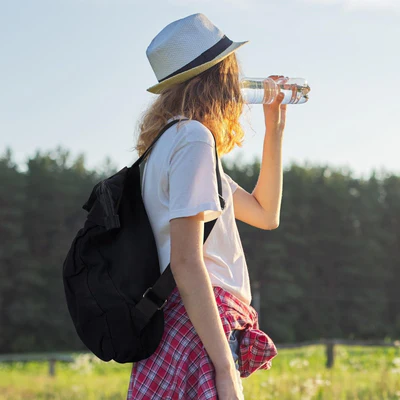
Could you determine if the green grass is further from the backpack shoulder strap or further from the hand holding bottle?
the backpack shoulder strap

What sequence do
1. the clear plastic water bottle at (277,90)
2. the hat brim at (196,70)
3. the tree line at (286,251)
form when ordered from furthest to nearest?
the tree line at (286,251)
the clear plastic water bottle at (277,90)
the hat brim at (196,70)

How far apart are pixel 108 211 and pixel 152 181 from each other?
0.13 m

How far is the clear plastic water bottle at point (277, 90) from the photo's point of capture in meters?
2.05

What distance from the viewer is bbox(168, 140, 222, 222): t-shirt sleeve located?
5.43 ft

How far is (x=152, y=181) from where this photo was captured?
1779 mm

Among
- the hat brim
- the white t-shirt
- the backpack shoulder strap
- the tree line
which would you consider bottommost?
the tree line

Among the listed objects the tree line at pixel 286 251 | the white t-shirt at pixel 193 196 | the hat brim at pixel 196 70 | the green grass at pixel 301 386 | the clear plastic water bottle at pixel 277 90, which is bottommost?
the tree line at pixel 286 251

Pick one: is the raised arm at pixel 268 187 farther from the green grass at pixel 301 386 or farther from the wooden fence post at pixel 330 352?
the wooden fence post at pixel 330 352

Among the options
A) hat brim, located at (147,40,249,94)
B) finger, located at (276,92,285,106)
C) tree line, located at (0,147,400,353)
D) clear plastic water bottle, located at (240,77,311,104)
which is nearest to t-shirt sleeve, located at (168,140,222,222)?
hat brim, located at (147,40,249,94)

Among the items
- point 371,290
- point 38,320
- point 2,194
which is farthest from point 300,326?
point 2,194

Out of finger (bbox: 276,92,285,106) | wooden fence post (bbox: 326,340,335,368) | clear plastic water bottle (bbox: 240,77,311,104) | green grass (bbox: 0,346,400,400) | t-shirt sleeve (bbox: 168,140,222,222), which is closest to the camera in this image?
t-shirt sleeve (bbox: 168,140,222,222)

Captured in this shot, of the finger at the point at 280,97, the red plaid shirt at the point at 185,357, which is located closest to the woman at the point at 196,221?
the red plaid shirt at the point at 185,357

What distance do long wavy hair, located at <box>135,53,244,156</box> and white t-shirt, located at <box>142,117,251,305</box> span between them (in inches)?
3.6

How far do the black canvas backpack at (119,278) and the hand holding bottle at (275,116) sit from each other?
52cm
